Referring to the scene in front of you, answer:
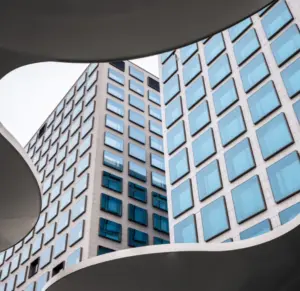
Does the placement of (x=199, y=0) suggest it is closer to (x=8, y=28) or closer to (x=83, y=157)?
(x=8, y=28)

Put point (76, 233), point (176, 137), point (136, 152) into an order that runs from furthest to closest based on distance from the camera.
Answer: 1. point (136, 152)
2. point (76, 233)
3. point (176, 137)

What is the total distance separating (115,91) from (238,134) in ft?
78.9

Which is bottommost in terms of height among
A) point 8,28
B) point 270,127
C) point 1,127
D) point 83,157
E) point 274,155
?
point 1,127

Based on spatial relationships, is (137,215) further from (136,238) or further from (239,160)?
(239,160)

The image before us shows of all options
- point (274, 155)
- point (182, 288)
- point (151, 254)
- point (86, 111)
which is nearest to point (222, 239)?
point (274, 155)

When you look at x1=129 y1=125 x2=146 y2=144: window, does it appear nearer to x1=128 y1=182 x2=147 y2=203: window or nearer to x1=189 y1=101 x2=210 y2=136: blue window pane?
x1=128 y1=182 x2=147 y2=203: window

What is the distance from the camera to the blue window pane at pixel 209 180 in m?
25.8

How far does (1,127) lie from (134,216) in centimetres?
3042

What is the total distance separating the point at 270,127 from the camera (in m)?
24.3

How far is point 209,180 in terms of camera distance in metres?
26.5

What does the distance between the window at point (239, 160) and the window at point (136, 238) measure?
554 inches

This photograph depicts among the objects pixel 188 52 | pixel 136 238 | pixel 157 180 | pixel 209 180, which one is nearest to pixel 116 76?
pixel 157 180

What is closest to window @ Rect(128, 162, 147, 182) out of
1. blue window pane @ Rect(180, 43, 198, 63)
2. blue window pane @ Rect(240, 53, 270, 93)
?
blue window pane @ Rect(180, 43, 198, 63)

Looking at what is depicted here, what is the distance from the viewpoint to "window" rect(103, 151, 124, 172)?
133 ft
